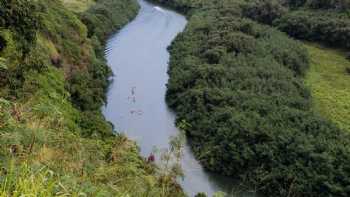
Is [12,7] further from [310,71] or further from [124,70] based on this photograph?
[310,71]

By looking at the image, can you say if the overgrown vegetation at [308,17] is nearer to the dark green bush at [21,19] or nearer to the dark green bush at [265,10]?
the dark green bush at [265,10]

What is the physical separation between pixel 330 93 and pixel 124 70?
1944 centimetres

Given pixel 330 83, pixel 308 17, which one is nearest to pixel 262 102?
pixel 330 83

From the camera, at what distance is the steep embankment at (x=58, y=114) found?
648cm

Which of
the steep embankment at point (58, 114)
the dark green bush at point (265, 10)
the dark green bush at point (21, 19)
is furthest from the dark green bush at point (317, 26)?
the dark green bush at point (21, 19)

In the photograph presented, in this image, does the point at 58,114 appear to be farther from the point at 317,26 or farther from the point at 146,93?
the point at 317,26

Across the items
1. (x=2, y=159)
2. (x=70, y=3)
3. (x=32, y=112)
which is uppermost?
(x=2, y=159)

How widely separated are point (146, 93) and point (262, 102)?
35.4 ft

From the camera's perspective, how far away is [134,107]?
36.8 metres

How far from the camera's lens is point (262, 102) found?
114ft

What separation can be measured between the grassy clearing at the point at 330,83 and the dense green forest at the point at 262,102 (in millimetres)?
1320

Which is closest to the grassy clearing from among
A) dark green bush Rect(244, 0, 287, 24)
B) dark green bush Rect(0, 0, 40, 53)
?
dark green bush Rect(244, 0, 287, 24)

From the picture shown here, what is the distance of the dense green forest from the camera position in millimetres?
27906

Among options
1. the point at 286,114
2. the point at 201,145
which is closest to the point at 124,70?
the point at 201,145
